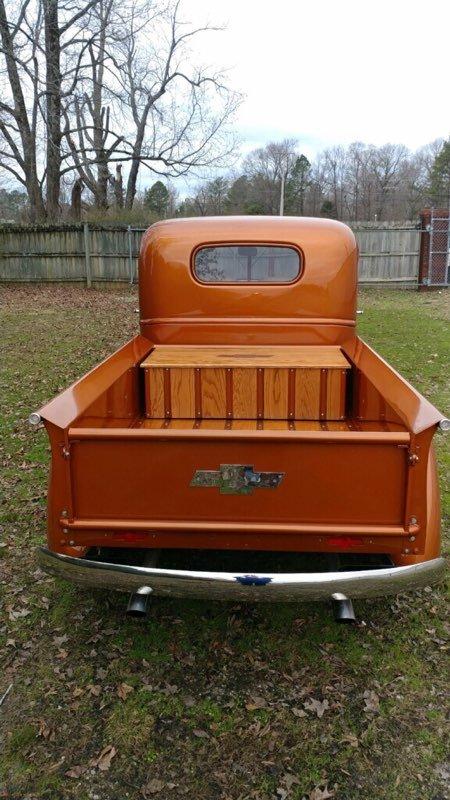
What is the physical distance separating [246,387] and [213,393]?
22 cm

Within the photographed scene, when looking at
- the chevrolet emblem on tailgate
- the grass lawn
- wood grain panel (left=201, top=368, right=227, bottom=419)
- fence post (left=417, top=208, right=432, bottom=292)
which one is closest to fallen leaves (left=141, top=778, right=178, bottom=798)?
the grass lawn

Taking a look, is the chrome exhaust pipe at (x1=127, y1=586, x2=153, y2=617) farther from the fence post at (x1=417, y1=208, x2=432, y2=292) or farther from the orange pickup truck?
the fence post at (x1=417, y1=208, x2=432, y2=292)

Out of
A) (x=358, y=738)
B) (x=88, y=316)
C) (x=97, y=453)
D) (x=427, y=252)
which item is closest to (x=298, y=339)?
(x=97, y=453)

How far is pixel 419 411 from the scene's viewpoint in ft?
8.53

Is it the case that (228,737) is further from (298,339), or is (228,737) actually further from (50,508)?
(298,339)

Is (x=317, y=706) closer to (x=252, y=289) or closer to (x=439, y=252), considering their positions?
(x=252, y=289)

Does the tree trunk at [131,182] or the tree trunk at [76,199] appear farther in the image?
the tree trunk at [131,182]

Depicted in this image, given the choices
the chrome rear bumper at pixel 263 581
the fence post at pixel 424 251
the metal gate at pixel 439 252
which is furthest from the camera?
the fence post at pixel 424 251

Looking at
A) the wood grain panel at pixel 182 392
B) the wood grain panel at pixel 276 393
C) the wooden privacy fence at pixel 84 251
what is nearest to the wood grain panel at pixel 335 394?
the wood grain panel at pixel 276 393

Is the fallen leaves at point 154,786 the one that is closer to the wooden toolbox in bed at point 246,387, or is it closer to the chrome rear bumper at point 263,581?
the chrome rear bumper at point 263,581

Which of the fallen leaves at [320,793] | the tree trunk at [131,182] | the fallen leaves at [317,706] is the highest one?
→ the tree trunk at [131,182]

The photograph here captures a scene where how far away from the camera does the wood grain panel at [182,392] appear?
371 cm

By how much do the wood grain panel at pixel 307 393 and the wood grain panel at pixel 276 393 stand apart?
77mm

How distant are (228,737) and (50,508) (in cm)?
128
